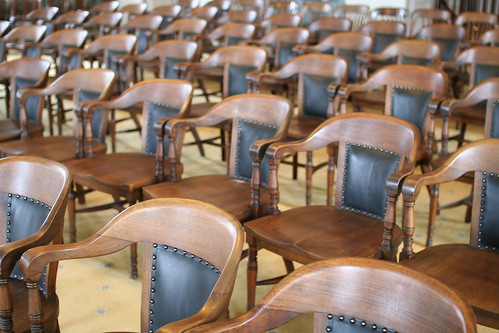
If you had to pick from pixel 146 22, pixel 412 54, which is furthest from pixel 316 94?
pixel 146 22

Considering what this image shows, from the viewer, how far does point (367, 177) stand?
7.82 feet

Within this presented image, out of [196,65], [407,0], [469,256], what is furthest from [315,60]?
[407,0]

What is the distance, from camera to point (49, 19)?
7.17 m

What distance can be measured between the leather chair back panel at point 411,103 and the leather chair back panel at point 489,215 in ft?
3.66

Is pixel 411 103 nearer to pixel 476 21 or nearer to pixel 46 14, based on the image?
pixel 476 21

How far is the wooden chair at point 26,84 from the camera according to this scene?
144 inches

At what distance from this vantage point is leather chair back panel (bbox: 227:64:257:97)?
396 centimetres

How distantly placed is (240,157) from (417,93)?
103 centimetres

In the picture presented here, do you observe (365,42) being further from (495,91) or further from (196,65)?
(495,91)

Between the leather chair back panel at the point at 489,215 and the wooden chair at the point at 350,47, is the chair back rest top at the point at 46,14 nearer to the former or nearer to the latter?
the wooden chair at the point at 350,47

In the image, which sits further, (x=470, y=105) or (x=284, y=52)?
(x=284, y=52)

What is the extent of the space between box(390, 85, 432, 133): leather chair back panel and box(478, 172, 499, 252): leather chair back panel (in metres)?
1.11

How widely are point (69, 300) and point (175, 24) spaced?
12.2ft

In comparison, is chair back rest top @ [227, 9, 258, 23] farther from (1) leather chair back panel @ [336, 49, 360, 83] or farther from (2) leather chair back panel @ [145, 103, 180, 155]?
(2) leather chair back panel @ [145, 103, 180, 155]
